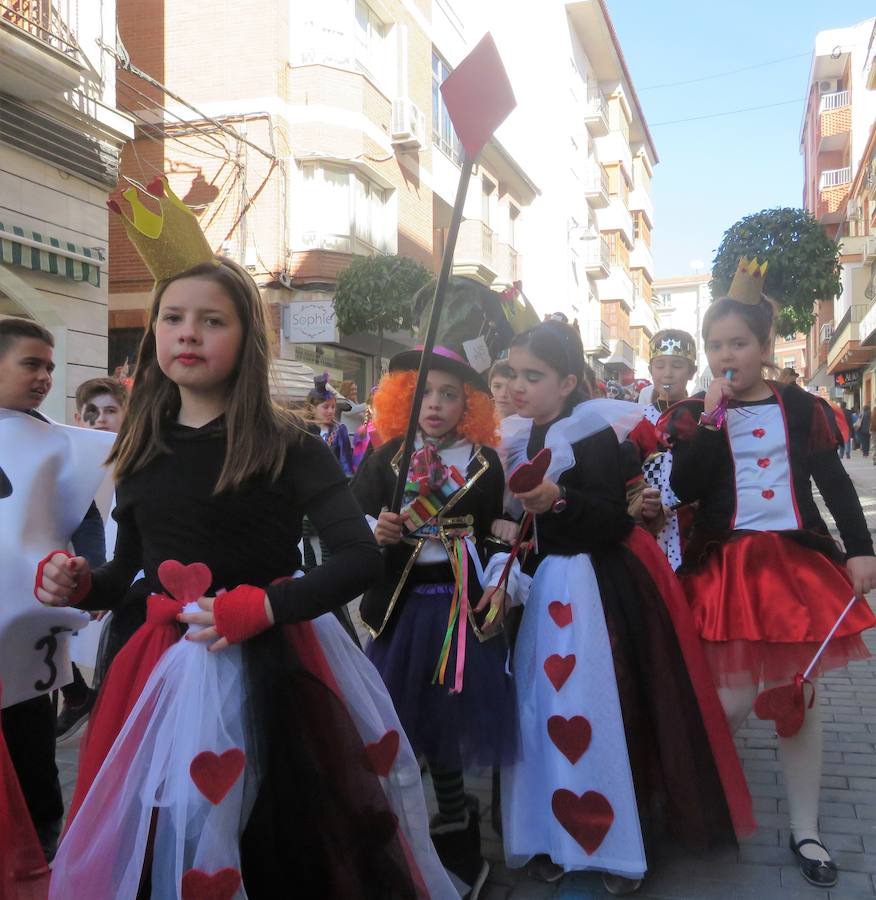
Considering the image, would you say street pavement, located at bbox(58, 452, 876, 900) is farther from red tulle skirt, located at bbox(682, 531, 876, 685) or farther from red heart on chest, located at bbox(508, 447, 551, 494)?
red heart on chest, located at bbox(508, 447, 551, 494)

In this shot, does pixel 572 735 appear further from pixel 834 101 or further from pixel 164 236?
pixel 834 101

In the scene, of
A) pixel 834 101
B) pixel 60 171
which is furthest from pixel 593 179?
pixel 60 171

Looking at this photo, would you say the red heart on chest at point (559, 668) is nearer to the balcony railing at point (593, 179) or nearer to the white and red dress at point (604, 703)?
the white and red dress at point (604, 703)

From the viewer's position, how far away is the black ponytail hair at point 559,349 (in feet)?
10.6

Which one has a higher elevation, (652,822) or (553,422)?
(553,422)

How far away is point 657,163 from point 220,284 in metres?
60.5

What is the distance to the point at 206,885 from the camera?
5.90ft

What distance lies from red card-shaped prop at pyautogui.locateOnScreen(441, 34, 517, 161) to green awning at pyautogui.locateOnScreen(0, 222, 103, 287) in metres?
8.89

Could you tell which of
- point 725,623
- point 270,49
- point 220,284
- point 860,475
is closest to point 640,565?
point 725,623

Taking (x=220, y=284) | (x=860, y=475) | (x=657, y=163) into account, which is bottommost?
(x=860, y=475)

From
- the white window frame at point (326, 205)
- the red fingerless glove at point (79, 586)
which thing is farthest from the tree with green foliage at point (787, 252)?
the white window frame at point (326, 205)

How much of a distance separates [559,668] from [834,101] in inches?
2049

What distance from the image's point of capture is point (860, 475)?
19672 mm

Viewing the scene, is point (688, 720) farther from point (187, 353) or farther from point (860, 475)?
point (860, 475)
